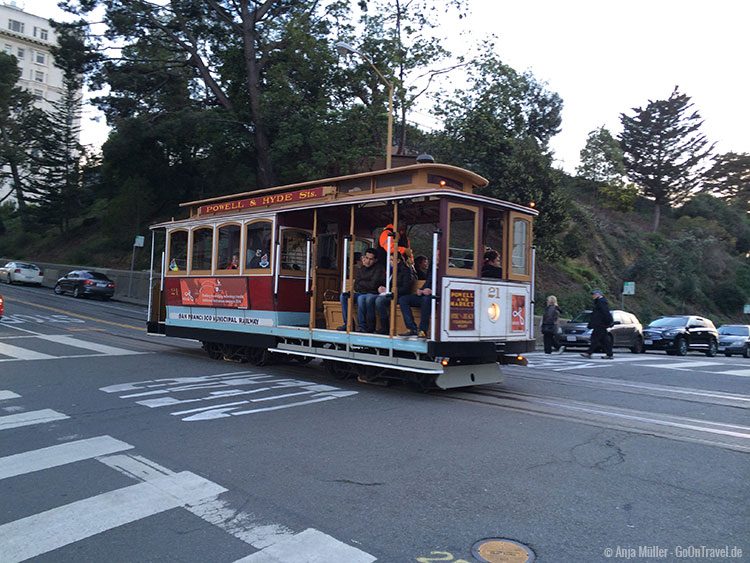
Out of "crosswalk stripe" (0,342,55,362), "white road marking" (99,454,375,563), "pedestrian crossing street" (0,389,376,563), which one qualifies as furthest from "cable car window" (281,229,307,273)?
"white road marking" (99,454,375,563)

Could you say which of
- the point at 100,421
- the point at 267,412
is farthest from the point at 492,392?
the point at 100,421

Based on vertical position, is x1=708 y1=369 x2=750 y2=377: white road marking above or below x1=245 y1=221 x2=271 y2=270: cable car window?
below

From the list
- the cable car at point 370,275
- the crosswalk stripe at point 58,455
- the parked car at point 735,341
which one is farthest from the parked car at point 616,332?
the crosswalk stripe at point 58,455

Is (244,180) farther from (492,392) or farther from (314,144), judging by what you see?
(492,392)

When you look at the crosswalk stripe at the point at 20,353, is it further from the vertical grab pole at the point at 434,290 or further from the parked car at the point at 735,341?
the parked car at the point at 735,341

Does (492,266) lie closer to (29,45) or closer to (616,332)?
(616,332)

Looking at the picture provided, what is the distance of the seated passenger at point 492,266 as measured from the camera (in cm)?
970

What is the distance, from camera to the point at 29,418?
286 inches

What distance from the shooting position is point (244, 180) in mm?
34688

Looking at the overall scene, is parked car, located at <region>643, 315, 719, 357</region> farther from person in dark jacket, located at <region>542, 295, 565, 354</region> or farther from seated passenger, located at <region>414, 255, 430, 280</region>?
seated passenger, located at <region>414, 255, 430, 280</region>

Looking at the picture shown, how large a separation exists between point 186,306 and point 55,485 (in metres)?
8.70

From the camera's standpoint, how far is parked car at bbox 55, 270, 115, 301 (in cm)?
3061

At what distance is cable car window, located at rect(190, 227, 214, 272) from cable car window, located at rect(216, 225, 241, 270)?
1.13 feet

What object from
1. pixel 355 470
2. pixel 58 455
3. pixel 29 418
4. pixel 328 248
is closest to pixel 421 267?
pixel 328 248
